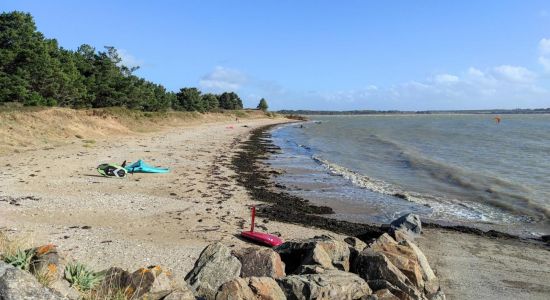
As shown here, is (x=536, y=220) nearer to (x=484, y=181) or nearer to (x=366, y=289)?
(x=484, y=181)

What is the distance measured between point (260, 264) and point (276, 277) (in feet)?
2.42

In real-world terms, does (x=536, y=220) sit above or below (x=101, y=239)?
below

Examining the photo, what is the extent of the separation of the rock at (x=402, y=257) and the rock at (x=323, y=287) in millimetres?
1736

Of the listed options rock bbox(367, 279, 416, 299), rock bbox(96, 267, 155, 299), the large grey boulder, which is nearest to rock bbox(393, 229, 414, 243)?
the large grey boulder

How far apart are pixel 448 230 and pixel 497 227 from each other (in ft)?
7.20

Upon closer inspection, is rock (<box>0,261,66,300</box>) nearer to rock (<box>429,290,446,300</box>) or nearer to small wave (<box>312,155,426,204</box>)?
rock (<box>429,290,446,300</box>)

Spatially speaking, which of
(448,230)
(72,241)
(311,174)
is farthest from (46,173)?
(448,230)

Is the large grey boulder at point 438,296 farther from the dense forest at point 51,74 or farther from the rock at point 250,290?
the dense forest at point 51,74

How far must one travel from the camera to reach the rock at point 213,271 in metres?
6.86

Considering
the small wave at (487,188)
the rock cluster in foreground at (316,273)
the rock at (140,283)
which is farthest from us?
the small wave at (487,188)

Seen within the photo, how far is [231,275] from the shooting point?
7457mm

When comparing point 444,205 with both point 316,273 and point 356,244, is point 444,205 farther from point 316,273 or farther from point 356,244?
point 316,273

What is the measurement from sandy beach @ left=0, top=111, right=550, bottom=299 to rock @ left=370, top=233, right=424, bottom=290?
85cm

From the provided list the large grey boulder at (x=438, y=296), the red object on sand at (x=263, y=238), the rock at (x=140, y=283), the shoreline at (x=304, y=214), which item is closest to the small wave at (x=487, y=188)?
the shoreline at (x=304, y=214)
